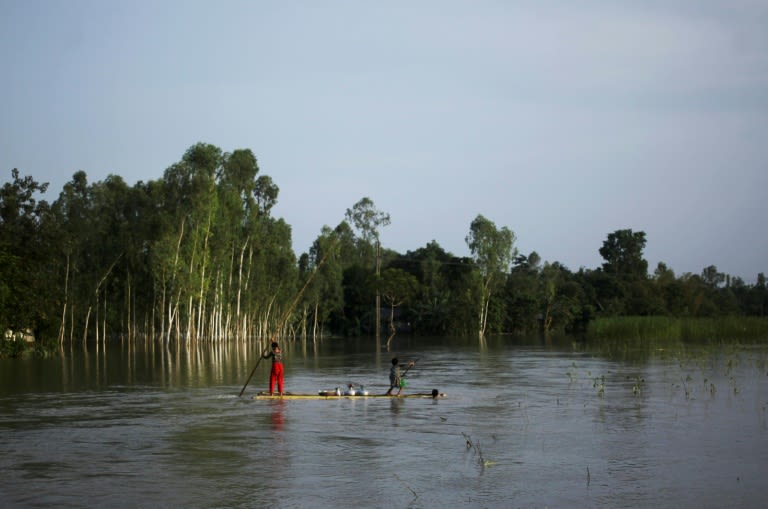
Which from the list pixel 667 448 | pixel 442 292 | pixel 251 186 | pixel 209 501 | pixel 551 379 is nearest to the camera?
pixel 209 501

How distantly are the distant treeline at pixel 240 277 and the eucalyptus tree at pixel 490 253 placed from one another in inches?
7.0

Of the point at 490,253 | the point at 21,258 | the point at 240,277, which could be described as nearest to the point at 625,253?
the point at 490,253

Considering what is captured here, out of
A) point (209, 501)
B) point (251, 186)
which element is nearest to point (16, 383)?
point (209, 501)

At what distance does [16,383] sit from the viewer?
30109 mm

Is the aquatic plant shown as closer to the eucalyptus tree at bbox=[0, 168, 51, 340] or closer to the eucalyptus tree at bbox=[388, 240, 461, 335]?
the eucalyptus tree at bbox=[0, 168, 51, 340]

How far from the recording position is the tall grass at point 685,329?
50.4 metres

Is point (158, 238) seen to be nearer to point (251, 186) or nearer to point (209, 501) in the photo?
point (251, 186)

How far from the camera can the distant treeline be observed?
5148cm

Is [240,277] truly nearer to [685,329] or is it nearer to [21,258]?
[21,258]

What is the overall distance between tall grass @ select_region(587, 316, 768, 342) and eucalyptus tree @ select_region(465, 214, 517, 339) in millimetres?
44333

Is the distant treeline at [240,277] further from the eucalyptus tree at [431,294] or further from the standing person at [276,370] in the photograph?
the standing person at [276,370]

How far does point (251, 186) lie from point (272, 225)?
212 inches

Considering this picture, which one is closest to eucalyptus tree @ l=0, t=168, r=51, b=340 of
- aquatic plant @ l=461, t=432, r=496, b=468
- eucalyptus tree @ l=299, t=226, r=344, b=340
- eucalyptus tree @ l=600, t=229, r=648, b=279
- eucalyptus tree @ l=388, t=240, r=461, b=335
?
aquatic plant @ l=461, t=432, r=496, b=468

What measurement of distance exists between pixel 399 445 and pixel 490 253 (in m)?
85.9
